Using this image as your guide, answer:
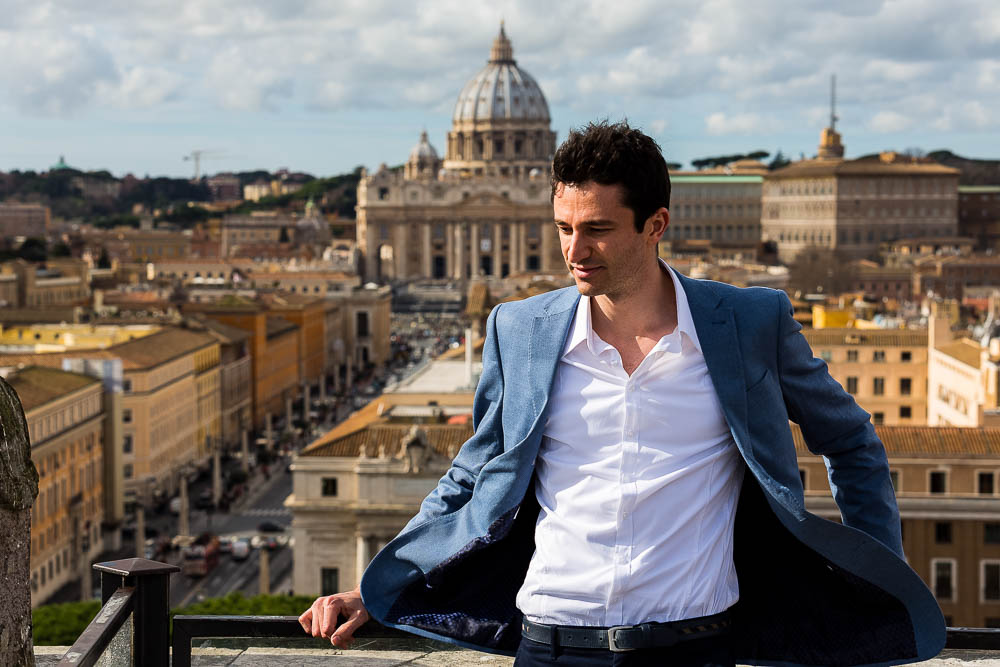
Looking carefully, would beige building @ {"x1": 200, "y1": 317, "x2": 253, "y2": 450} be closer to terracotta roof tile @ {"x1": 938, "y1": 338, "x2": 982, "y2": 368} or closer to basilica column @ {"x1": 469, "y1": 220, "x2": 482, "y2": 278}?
terracotta roof tile @ {"x1": 938, "y1": 338, "x2": 982, "y2": 368}

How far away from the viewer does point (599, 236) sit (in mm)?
3275

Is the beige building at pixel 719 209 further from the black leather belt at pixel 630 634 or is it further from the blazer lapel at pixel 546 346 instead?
the black leather belt at pixel 630 634

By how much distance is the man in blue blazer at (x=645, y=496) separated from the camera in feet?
10.7

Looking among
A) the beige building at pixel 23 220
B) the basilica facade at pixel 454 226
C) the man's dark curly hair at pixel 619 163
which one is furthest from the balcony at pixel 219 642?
the beige building at pixel 23 220

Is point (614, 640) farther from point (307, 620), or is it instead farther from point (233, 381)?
point (233, 381)

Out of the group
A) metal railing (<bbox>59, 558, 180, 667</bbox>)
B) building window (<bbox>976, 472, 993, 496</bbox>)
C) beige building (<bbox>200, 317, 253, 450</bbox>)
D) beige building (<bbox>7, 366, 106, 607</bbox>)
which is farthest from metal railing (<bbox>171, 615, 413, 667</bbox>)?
beige building (<bbox>200, 317, 253, 450</bbox>)

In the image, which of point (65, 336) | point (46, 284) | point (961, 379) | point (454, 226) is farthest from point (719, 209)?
point (961, 379)

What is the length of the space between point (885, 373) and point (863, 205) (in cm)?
8152

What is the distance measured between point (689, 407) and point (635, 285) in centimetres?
24

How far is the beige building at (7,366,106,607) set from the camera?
30.2 meters

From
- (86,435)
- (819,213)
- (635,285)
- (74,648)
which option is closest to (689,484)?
(635,285)

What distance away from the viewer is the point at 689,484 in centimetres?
327

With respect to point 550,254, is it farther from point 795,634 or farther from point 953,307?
point 795,634

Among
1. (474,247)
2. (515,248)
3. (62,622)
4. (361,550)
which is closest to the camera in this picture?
(62,622)
